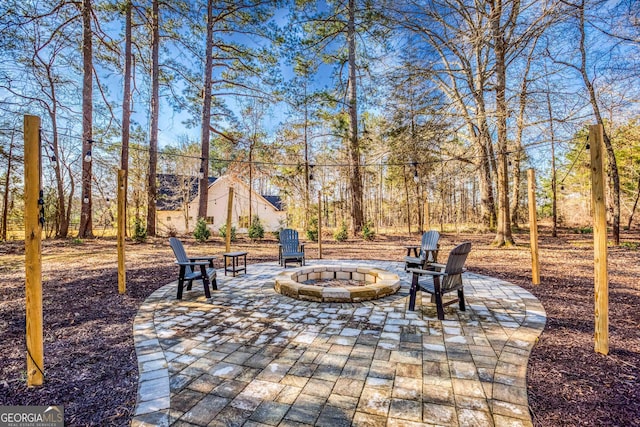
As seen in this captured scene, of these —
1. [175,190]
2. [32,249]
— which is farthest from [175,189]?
[32,249]

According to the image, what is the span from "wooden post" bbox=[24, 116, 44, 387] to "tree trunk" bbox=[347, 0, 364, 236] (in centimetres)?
1059

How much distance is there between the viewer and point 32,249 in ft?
6.48

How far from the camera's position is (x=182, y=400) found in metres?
1.79

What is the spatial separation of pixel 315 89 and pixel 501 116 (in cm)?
713

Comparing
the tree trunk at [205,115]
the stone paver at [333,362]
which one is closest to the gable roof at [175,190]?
the tree trunk at [205,115]

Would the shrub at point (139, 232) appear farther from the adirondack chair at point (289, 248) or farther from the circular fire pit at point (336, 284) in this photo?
the circular fire pit at point (336, 284)

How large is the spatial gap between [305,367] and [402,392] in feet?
2.33

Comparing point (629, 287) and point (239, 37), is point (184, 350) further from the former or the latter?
point (239, 37)

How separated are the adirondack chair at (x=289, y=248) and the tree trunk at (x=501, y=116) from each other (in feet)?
17.5

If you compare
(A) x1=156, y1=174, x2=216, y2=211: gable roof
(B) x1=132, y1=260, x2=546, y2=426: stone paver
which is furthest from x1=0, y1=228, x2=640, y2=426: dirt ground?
(A) x1=156, y1=174, x2=216, y2=211: gable roof

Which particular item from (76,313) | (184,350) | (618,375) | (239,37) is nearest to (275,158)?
(239,37)

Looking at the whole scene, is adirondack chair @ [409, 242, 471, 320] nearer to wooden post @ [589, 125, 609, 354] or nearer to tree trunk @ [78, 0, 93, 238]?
wooden post @ [589, 125, 609, 354]

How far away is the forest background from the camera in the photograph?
296 inches

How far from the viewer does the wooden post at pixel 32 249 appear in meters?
1.94
